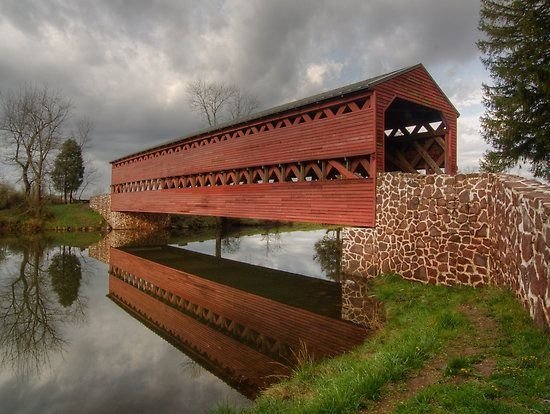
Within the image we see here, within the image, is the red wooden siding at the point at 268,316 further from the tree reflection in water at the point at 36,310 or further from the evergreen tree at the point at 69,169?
the evergreen tree at the point at 69,169

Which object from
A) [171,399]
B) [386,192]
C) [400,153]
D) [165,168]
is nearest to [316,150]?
[386,192]

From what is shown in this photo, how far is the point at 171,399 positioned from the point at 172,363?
4.10 ft

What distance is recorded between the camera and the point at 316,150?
1264 cm

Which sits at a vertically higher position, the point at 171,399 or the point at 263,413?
the point at 263,413

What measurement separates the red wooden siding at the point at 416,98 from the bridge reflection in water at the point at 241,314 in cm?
473

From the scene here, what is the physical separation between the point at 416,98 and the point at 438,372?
1031 centimetres

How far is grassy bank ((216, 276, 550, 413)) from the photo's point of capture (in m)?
3.33

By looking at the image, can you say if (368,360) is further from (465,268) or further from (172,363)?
(465,268)

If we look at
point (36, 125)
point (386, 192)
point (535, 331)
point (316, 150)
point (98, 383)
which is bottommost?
point (98, 383)

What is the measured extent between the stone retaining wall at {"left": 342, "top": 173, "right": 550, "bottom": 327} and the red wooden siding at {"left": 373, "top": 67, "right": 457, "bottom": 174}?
1.65 metres

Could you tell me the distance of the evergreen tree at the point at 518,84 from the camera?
14.0 m

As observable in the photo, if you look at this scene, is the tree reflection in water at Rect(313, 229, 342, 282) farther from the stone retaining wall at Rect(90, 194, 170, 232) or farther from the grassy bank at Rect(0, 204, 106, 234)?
the grassy bank at Rect(0, 204, 106, 234)

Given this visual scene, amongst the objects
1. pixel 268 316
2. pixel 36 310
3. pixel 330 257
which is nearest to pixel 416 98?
pixel 330 257

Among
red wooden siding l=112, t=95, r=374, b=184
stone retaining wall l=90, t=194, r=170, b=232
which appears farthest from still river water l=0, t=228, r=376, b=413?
stone retaining wall l=90, t=194, r=170, b=232
